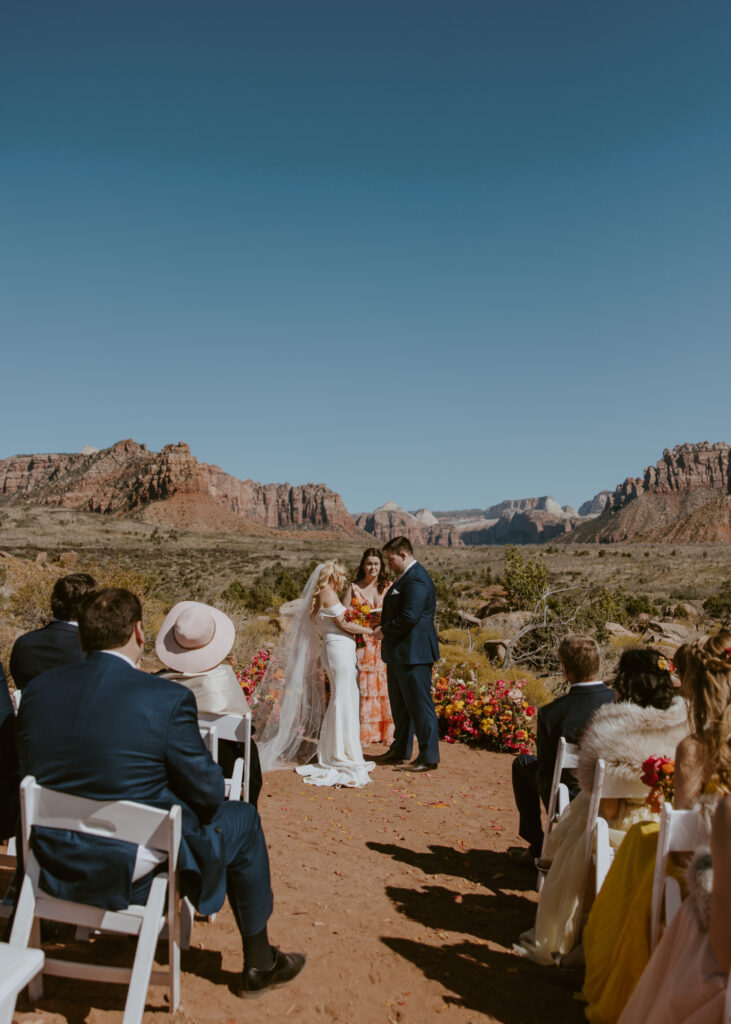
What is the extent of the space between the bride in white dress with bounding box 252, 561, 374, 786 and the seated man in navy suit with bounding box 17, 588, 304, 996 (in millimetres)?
4064

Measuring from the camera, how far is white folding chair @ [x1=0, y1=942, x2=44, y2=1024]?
206cm

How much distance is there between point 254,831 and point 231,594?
20.5 meters

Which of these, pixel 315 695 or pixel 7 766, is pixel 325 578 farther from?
pixel 7 766

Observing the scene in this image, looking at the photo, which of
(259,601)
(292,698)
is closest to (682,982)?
(292,698)

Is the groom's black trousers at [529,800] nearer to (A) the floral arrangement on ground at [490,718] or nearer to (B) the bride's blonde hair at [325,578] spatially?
(B) the bride's blonde hair at [325,578]

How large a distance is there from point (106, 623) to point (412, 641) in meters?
4.53

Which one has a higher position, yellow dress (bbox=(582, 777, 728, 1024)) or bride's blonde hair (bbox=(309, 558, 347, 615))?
bride's blonde hair (bbox=(309, 558, 347, 615))

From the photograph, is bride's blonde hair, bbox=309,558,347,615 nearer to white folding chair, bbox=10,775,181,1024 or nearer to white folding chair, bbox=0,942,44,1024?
white folding chair, bbox=10,775,181,1024

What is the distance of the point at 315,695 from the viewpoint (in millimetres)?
7137

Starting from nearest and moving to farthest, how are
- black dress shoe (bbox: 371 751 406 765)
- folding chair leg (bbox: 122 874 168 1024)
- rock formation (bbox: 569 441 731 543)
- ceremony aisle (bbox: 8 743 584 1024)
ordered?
folding chair leg (bbox: 122 874 168 1024)
ceremony aisle (bbox: 8 743 584 1024)
black dress shoe (bbox: 371 751 406 765)
rock formation (bbox: 569 441 731 543)

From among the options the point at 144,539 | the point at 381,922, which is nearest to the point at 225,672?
the point at 381,922

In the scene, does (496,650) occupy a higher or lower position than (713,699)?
lower

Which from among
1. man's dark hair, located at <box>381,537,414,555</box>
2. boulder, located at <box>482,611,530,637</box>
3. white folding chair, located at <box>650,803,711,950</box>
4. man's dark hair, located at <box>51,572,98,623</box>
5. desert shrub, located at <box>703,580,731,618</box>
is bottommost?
desert shrub, located at <box>703,580,731,618</box>

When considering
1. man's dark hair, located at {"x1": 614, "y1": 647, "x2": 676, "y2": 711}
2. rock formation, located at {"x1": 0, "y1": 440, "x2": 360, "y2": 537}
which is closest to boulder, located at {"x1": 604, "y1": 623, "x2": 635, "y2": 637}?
man's dark hair, located at {"x1": 614, "y1": 647, "x2": 676, "y2": 711}
